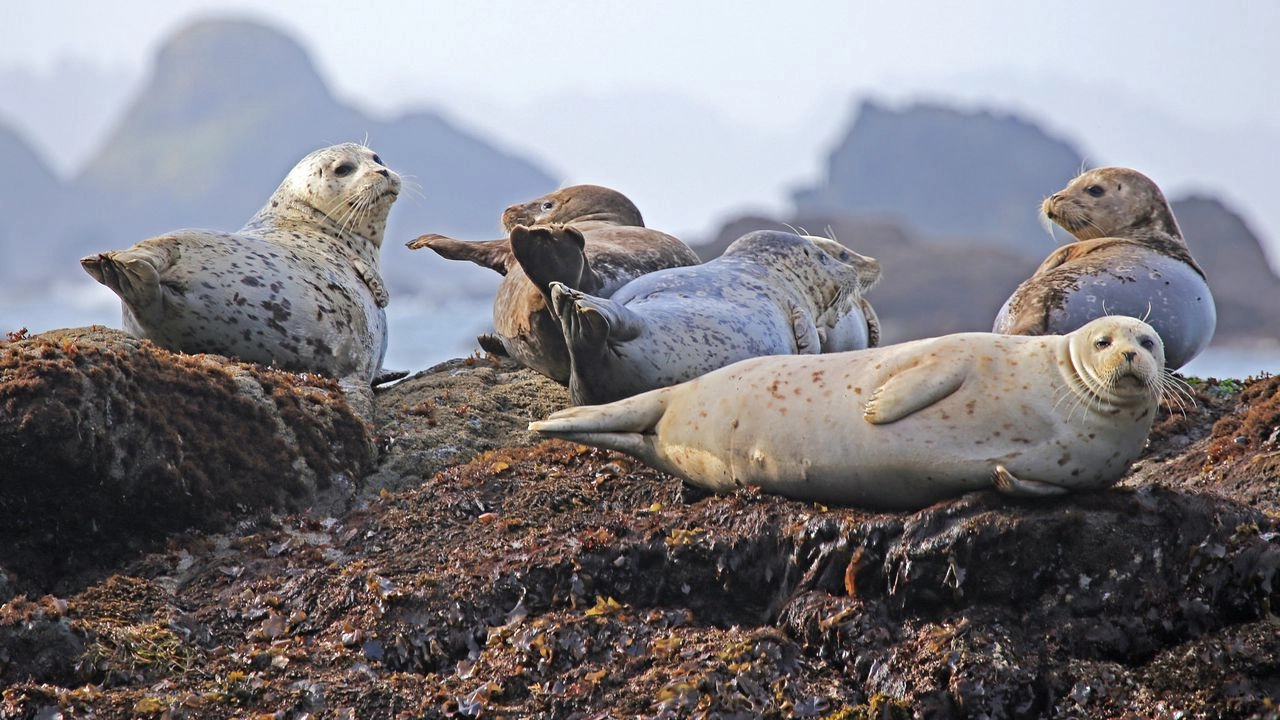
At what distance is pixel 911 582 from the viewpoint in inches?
178

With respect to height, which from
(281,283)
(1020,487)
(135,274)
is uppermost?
(281,283)

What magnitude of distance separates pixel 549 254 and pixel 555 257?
0.12 ft

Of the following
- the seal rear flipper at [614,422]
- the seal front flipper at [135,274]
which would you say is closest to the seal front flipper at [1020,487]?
the seal rear flipper at [614,422]

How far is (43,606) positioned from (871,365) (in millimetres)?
2877

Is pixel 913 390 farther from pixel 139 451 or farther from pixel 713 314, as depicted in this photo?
pixel 139 451

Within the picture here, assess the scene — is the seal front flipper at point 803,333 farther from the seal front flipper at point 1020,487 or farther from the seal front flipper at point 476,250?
the seal front flipper at point 1020,487

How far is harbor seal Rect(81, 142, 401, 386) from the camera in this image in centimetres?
746

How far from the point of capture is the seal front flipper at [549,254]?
671cm

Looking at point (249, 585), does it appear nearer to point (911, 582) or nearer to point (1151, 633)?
point (911, 582)

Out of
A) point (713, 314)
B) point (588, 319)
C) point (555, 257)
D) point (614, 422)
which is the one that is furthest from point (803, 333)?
point (614, 422)

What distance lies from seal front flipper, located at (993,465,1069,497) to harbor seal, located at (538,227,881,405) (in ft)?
6.90

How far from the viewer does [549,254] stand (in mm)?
6824

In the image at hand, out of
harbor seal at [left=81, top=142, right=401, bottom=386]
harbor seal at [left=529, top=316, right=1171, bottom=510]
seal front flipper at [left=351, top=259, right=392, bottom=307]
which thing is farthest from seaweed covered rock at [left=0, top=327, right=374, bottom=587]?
seal front flipper at [left=351, top=259, right=392, bottom=307]

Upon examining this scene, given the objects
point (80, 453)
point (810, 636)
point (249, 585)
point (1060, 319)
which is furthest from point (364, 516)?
point (1060, 319)
